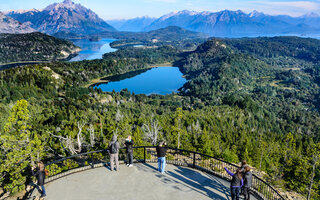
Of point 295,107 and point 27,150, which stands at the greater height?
point 27,150

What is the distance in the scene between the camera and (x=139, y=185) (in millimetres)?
13547

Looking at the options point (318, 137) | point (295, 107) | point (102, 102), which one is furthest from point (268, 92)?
point (102, 102)

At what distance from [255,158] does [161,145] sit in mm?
33320

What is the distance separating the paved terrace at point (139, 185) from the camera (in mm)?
12523

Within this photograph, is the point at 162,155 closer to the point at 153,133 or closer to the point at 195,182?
the point at 195,182

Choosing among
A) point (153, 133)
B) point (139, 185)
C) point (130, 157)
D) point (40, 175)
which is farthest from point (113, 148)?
point (153, 133)

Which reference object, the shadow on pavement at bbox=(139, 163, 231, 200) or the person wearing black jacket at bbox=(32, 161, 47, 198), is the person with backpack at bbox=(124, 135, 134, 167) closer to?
the shadow on pavement at bbox=(139, 163, 231, 200)

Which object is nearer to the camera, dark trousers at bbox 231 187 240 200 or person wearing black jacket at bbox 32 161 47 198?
dark trousers at bbox 231 187 240 200

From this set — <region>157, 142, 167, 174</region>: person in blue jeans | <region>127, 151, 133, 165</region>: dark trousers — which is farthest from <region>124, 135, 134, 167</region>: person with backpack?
<region>157, 142, 167, 174</region>: person in blue jeans

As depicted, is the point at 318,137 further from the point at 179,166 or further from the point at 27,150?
the point at 27,150

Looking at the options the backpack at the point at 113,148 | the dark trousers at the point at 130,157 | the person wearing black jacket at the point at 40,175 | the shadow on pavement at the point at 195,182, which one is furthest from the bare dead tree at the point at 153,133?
the person wearing black jacket at the point at 40,175

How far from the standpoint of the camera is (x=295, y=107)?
15825cm

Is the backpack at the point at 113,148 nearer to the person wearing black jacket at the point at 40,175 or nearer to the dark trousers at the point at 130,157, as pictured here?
the dark trousers at the point at 130,157

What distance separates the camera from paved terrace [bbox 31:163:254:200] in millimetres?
12523
